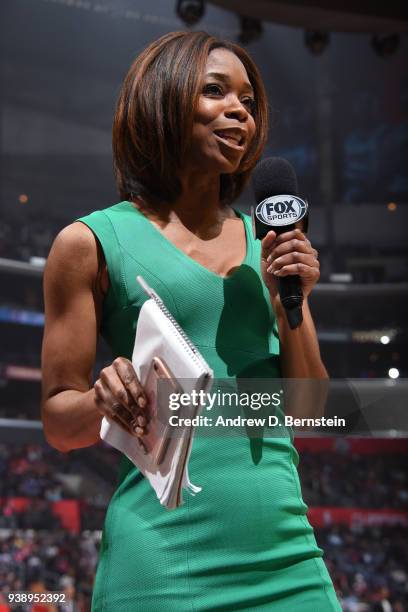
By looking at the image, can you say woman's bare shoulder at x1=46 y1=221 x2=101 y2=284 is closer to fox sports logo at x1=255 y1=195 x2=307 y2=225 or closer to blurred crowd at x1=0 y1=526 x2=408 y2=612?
fox sports logo at x1=255 y1=195 x2=307 y2=225

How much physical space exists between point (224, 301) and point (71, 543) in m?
4.72

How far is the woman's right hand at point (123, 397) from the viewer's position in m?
0.65

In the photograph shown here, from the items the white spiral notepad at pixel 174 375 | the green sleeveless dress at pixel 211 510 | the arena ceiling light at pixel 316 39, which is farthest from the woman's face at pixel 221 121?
the arena ceiling light at pixel 316 39

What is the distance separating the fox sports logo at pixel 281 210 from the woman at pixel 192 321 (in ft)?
0.08

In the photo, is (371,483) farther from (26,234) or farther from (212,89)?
(212,89)

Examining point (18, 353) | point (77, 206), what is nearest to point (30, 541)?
point (18, 353)

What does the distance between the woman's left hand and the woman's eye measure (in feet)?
0.76

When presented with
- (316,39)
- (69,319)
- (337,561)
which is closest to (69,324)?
(69,319)

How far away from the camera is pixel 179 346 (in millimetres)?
619

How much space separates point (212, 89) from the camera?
939 millimetres

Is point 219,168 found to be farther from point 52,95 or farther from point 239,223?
point 52,95

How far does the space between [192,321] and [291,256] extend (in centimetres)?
13

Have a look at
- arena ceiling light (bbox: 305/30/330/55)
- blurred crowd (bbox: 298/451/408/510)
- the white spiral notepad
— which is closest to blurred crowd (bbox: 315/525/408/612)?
blurred crowd (bbox: 298/451/408/510)

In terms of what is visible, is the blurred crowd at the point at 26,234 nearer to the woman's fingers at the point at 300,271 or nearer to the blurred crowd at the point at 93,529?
the blurred crowd at the point at 93,529
